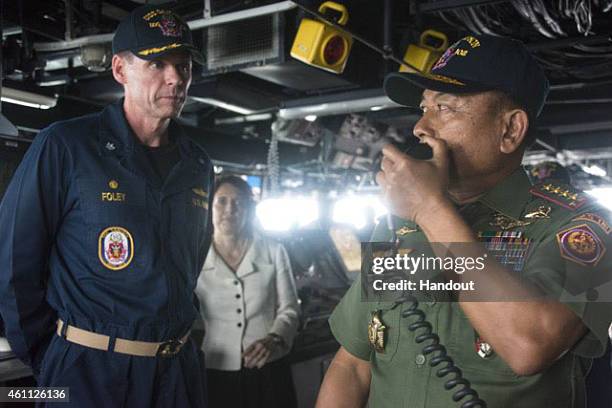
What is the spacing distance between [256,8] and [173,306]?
6.83ft

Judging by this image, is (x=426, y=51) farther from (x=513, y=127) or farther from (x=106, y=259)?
(x=513, y=127)

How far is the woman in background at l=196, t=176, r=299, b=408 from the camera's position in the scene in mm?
3514

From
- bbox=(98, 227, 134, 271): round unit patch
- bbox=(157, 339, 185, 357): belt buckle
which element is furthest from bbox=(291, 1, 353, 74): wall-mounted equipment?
bbox=(157, 339, 185, 357): belt buckle

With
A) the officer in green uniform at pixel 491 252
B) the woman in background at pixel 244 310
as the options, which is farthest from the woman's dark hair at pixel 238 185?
the officer in green uniform at pixel 491 252

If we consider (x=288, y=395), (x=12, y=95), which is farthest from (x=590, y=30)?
(x=12, y=95)

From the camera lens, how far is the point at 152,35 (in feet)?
7.93

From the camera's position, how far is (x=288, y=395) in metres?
3.82

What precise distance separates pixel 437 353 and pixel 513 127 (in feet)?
1.63

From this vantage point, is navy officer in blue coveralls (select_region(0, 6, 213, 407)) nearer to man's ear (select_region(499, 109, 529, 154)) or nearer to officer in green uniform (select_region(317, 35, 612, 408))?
officer in green uniform (select_region(317, 35, 612, 408))

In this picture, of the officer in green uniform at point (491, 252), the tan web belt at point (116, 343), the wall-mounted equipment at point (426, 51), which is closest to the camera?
the officer in green uniform at point (491, 252)

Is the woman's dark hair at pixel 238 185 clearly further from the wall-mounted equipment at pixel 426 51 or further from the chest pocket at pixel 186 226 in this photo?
the wall-mounted equipment at pixel 426 51

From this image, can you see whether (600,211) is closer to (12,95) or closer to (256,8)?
(256,8)

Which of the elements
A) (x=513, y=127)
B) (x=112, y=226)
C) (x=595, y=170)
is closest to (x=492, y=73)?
(x=513, y=127)

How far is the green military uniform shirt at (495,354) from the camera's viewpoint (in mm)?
1134
